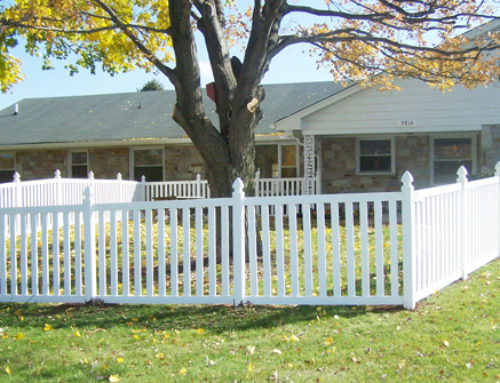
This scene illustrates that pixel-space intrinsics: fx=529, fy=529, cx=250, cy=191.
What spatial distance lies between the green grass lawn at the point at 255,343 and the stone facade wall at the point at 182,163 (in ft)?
40.5

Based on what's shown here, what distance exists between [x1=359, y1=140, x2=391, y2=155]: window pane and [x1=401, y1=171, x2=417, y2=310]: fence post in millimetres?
11514

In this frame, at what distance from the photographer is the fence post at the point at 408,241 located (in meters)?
5.39

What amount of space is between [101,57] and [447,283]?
8.43 meters

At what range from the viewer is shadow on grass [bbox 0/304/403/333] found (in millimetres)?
5301

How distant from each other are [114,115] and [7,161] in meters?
4.38

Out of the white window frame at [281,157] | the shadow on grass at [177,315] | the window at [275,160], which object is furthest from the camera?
the window at [275,160]

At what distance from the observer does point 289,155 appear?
17891mm

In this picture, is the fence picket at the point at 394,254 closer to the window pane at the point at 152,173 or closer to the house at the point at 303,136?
the house at the point at 303,136

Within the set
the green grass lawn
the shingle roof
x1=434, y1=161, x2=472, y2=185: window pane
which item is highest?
the shingle roof

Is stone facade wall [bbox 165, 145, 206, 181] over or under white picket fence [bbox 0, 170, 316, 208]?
over

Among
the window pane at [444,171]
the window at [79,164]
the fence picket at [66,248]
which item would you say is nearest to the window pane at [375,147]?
the window pane at [444,171]

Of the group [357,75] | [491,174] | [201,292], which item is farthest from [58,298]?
[491,174]

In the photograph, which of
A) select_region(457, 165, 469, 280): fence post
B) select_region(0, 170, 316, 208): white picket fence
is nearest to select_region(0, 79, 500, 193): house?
select_region(0, 170, 316, 208): white picket fence

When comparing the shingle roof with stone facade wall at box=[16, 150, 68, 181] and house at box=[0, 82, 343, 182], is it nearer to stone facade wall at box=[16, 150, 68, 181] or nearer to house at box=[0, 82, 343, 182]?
house at box=[0, 82, 343, 182]
